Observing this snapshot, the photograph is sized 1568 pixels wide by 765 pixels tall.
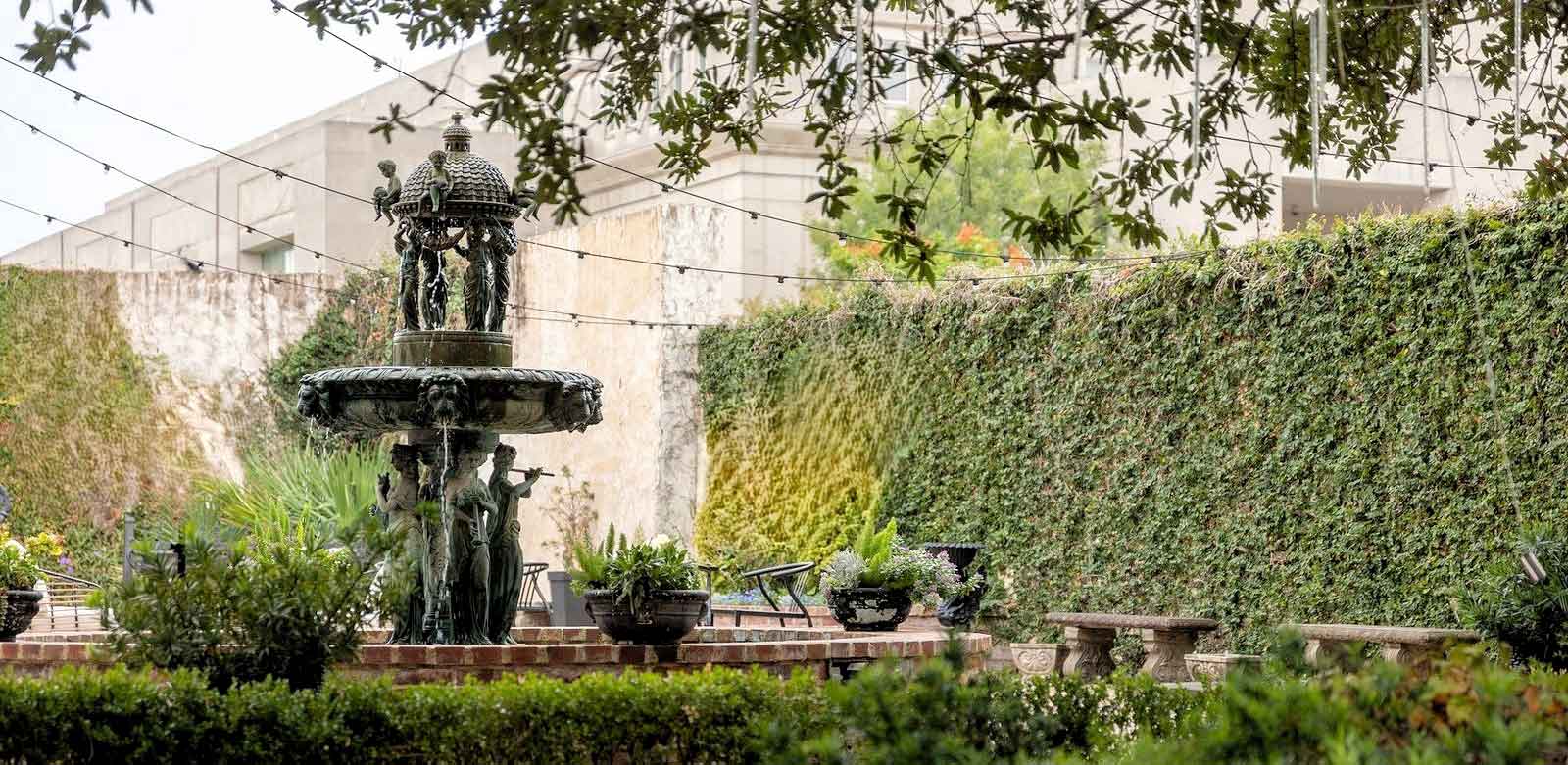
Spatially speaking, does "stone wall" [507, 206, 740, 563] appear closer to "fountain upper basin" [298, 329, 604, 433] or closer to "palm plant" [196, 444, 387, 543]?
"palm plant" [196, 444, 387, 543]

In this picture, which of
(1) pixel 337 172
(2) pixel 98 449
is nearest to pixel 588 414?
(2) pixel 98 449

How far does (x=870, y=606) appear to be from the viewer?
35.1ft

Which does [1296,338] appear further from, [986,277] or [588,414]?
[588,414]

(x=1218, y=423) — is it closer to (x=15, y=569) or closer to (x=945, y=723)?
(x=15, y=569)

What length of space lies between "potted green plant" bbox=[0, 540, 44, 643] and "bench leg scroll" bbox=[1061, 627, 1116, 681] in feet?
21.1

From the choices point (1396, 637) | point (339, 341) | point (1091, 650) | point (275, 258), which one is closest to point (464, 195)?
point (1396, 637)

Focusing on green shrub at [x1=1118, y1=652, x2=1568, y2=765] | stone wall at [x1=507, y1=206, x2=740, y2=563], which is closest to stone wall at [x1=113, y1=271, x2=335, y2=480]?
stone wall at [x1=507, y1=206, x2=740, y2=563]

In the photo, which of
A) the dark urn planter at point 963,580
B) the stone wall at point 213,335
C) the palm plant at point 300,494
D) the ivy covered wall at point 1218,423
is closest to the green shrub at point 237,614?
the ivy covered wall at point 1218,423

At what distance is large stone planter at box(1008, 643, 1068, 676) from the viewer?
11.9 metres

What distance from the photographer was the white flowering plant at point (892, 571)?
10.7 meters

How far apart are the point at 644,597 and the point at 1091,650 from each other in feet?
16.2

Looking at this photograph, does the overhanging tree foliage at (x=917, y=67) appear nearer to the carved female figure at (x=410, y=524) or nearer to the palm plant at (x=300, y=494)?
the carved female figure at (x=410, y=524)

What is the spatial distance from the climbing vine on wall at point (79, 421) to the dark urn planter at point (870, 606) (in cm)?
1067

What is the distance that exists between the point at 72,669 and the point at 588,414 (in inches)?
126
